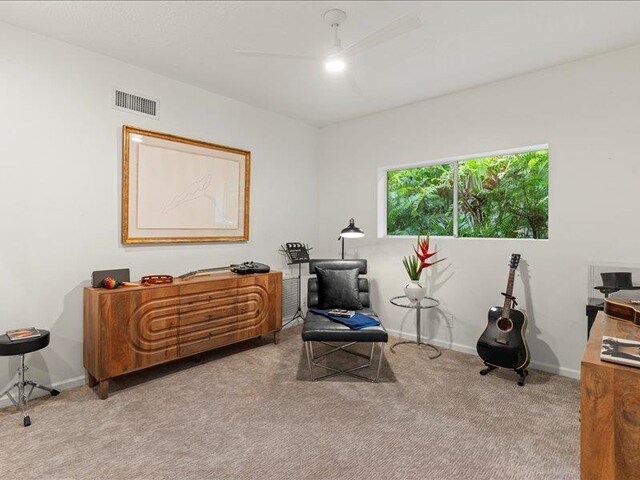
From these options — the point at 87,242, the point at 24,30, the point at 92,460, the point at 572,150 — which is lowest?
the point at 92,460

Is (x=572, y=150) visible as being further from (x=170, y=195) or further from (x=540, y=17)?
(x=170, y=195)

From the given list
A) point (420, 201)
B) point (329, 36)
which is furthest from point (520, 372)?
point (329, 36)

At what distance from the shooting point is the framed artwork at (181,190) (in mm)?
3119

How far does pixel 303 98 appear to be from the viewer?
151 inches

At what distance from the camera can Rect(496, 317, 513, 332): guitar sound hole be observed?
293 centimetres

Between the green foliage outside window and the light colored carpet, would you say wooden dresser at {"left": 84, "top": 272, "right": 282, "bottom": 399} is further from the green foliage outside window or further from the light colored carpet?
the green foliage outside window

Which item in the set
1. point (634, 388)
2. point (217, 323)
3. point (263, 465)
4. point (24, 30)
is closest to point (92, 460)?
point (263, 465)

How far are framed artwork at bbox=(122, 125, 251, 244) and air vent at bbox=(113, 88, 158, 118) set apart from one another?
0.60 ft

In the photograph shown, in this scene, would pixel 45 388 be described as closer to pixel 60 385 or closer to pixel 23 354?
pixel 60 385

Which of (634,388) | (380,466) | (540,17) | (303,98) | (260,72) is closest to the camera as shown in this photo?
(634,388)

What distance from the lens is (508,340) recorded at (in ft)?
9.49

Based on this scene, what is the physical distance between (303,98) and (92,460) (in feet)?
11.6

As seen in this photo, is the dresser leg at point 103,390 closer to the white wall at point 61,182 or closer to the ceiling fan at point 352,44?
the white wall at point 61,182

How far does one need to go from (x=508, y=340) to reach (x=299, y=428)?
1859 millimetres
